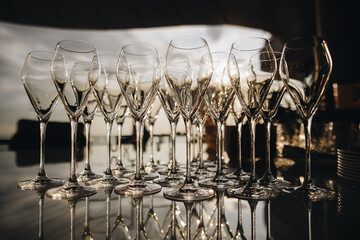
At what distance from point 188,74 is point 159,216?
1.24 feet

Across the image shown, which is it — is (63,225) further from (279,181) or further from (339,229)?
(279,181)

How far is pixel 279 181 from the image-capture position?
79cm

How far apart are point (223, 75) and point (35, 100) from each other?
2.04 feet

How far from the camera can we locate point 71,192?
601mm

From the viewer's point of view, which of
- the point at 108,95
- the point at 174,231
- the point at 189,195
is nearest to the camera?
the point at 174,231

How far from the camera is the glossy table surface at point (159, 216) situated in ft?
1.19

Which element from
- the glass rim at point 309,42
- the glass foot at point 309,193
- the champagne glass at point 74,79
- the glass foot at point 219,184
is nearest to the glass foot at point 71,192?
the champagne glass at point 74,79

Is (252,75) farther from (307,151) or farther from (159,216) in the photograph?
(159,216)

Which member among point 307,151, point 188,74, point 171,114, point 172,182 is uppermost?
point 188,74

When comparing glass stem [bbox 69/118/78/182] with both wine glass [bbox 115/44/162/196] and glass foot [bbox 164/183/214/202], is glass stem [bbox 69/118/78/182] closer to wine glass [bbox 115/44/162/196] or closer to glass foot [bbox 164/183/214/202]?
wine glass [bbox 115/44/162/196]

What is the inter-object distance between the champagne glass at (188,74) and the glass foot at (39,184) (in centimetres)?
36

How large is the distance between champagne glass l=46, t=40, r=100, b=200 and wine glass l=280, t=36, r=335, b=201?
0.55 meters

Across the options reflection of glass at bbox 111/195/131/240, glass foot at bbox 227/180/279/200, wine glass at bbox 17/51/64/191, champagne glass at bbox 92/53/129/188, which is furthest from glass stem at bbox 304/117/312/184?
wine glass at bbox 17/51/64/191

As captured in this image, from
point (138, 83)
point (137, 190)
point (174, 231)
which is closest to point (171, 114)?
point (138, 83)
